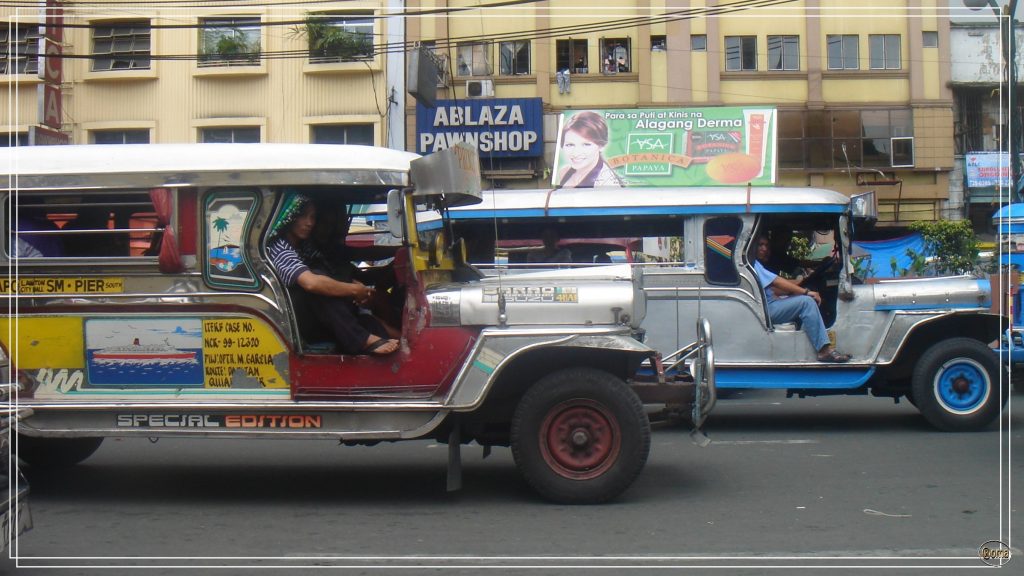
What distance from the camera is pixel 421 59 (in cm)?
812

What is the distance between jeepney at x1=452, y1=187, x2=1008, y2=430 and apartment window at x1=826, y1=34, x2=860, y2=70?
1738 centimetres

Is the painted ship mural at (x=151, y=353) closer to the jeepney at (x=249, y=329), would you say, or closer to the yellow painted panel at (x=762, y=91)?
the jeepney at (x=249, y=329)

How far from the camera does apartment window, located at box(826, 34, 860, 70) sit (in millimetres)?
25484

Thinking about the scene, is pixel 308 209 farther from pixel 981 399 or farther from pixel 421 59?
pixel 981 399

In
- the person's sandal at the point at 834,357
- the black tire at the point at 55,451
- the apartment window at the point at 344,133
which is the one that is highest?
the apartment window at the point at 344,133

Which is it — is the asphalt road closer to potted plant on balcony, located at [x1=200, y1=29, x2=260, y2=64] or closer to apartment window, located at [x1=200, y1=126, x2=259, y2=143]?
potted plant on balcony, located at [x1=200, y1=29, x2=260, y2=64]

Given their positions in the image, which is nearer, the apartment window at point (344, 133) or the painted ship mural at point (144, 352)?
the painted ship mural at point (144, 352)

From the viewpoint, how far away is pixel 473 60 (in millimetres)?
25688

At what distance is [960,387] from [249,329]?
6347 millimetres

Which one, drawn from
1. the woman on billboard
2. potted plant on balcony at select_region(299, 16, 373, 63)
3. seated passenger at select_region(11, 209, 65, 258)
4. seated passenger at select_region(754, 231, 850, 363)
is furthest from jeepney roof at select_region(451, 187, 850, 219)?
potted plant on balcony at select_region(299, 16, 373, 63)

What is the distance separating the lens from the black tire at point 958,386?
29.7 ft

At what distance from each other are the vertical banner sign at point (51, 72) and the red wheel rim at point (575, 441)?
18.9m

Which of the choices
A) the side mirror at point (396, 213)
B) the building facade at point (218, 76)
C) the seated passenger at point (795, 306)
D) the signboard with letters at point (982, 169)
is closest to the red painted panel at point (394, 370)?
the side mirror at point (396, 213)

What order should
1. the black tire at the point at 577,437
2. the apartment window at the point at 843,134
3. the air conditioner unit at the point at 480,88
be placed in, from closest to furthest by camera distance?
the black tire at the point at 577,437 → the air conditioner unit at the point at 480,88 → the apartment window at the point at 843,134
